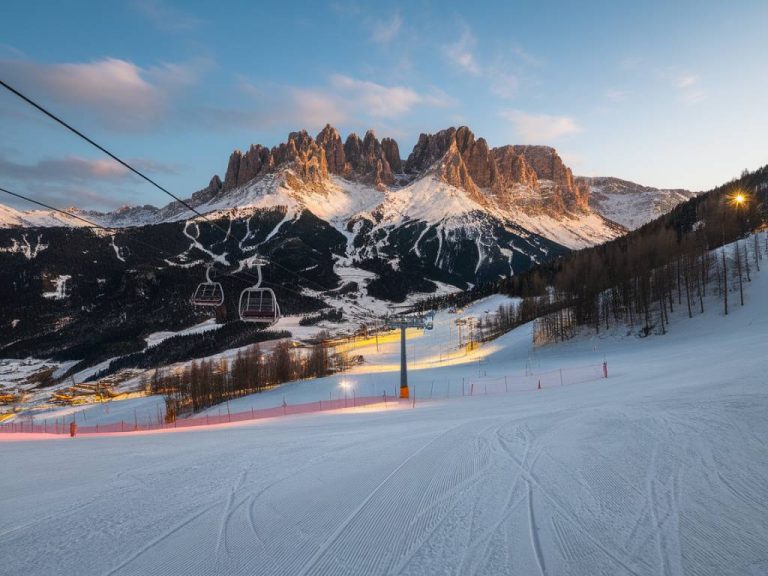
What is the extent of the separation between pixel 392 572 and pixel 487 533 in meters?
1.76

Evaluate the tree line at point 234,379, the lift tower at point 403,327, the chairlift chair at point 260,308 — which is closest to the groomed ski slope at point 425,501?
the chairlift chair at point 260,308

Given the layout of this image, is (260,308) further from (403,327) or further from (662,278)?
(662,278)

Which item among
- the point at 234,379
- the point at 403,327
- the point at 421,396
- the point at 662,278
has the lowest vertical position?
the point at 234,379

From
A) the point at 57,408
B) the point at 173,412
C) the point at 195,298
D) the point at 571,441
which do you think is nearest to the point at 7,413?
the point at 57,408

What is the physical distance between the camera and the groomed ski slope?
6383mm

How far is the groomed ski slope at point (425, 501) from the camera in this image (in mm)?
6383

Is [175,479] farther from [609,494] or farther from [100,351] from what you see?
[100,351]

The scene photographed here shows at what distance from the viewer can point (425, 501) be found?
28.1 feet

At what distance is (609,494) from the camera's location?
845 centimetres

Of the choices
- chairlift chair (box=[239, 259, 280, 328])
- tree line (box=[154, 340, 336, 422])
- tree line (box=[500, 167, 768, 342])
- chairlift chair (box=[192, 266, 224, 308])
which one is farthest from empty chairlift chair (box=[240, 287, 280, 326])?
tree line (box=[500, 167, 768, 342])

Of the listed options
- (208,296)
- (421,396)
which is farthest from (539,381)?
(208,296)

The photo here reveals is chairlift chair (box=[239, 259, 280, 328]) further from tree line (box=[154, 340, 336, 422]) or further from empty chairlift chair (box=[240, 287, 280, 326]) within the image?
tree line (box=[154, 340, 336, 422])

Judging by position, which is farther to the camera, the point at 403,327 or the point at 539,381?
the point at 403,327

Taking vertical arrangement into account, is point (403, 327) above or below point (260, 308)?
below
